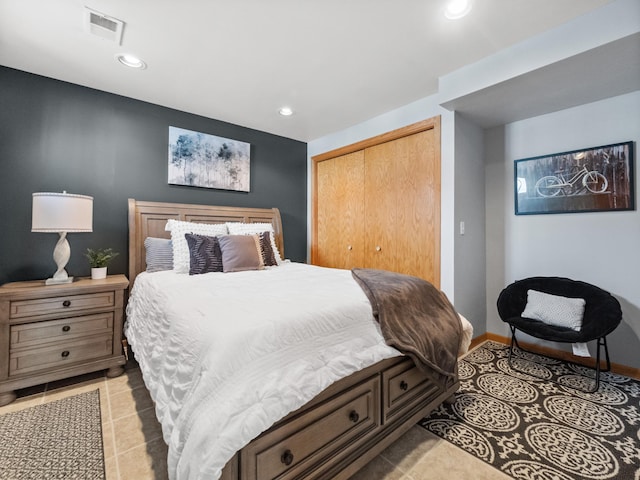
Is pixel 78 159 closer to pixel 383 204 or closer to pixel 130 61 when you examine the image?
pixel 130 61

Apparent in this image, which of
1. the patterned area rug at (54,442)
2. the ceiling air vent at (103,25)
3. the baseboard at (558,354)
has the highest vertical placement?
the ceiling air vent at (103,25)

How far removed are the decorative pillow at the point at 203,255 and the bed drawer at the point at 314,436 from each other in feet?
5.45

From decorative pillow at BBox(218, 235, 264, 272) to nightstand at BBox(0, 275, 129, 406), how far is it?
825mm

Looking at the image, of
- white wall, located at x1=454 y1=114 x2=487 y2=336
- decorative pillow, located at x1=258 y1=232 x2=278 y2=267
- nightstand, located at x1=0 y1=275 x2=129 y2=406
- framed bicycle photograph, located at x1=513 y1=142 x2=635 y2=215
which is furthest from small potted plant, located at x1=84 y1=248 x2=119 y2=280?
framed bicycle photograph, located at x1=513 y1=142 x2=635 y2=215

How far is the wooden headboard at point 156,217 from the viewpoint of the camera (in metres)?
2.77

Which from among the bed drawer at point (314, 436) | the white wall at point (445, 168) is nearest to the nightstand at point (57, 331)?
the bed drawer at point (314, 436)

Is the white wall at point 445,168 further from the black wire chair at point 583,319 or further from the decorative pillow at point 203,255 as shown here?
the decorative pillow at point 203,255

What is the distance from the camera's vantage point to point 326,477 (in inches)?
46.3

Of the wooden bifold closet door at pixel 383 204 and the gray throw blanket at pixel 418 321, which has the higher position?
the wooden bifold closet door at pixel 383 204

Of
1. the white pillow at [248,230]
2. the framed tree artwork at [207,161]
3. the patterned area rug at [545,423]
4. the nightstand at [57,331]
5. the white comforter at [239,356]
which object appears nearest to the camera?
the white comforter at [239,356]

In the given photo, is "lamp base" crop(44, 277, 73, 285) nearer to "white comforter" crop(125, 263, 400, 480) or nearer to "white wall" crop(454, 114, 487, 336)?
"white comforter" crop(125, 263, 400, 480)

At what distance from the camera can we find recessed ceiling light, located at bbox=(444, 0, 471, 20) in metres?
1.67

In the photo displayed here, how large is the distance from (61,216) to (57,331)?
852mm

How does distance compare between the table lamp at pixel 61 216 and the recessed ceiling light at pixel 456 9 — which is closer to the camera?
the recessed ceiling light at pixel 456 9
